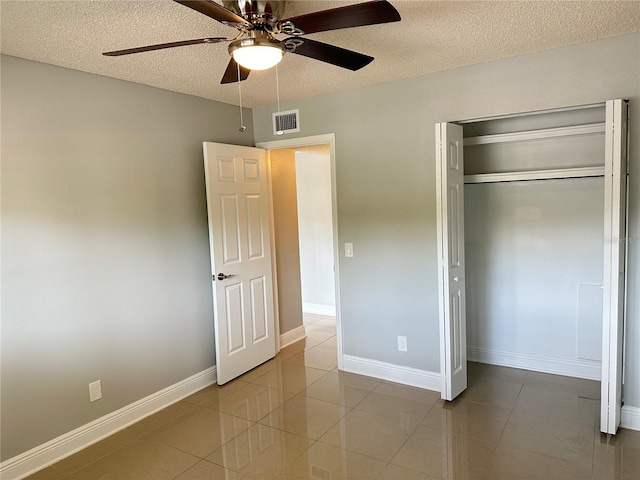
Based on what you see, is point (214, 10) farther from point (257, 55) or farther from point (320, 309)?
point (320, 309)

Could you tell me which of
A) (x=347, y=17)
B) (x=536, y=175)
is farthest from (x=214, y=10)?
(x=536, y=175)

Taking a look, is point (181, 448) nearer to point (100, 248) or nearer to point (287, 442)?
point (287, 442)

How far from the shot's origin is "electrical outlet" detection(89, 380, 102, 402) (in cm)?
301

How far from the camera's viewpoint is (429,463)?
2.61m

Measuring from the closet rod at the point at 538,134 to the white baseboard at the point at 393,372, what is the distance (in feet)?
6.36

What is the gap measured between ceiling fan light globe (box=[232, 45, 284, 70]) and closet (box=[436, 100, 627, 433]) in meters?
1.61

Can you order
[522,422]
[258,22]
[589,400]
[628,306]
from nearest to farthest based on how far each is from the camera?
[258,22] → [628,306] → [522,422] → [589,400]

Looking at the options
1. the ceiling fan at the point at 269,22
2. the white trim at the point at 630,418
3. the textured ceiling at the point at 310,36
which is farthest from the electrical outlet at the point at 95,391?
the white trim at the point at 630,418

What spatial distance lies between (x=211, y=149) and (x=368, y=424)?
2.45 metres

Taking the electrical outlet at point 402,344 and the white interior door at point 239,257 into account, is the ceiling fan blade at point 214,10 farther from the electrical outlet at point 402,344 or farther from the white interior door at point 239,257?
the electrical outlet at point 402,344

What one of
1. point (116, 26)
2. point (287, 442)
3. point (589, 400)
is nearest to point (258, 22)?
point (116, 26)

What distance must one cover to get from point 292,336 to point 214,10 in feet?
12.4

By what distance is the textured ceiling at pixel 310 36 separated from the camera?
2115mm

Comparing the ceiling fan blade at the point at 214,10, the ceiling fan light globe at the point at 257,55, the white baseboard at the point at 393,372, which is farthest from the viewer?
the white baseboard at the point at 393,372
